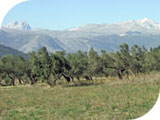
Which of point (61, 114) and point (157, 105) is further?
point (61, 114)

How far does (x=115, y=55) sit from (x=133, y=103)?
841 inches

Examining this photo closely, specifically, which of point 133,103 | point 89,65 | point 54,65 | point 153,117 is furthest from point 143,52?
point 153,117

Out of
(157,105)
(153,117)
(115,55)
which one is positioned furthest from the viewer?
(115,55)

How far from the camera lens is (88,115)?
629 cm

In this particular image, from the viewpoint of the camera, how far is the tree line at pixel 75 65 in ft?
79.3

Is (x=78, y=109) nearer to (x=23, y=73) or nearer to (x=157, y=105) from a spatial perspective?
(x=157, y=105)

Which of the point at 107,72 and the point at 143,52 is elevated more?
the point at 143,52

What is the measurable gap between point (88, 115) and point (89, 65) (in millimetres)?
23480

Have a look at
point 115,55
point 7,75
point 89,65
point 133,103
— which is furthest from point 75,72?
point 133,103

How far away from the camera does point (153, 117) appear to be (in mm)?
5113

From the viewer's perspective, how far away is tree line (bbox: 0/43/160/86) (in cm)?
2417

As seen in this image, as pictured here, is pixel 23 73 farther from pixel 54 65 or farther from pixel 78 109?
pixel 78 109

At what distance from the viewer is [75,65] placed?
29.9 meters

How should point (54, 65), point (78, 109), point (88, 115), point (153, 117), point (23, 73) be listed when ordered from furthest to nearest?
point (23, 73) < point (54, 65) < point (78, 109) < point (88, 115) < point (153, 117)
